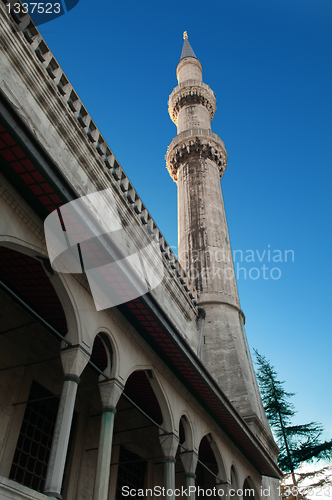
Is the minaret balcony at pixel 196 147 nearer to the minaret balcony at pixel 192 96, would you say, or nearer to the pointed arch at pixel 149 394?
the minaret balcony at pixel 192 96

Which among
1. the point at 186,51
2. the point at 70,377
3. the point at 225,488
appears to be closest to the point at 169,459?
the point at 225,488

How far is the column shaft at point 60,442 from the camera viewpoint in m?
5.43

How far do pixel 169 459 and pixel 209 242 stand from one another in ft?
38.7

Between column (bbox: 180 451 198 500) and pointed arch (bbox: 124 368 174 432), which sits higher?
pointed arch (bbox: 124 368 174 432)

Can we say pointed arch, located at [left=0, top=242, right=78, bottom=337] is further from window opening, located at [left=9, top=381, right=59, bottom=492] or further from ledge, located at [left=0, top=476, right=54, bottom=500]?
ledge, located at [left=0, top=476, right=54, bottom=500]

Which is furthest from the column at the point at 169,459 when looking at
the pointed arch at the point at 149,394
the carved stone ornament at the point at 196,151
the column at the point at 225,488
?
the carved stone ornament at the point at 196,151

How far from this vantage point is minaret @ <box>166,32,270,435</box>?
1553cm

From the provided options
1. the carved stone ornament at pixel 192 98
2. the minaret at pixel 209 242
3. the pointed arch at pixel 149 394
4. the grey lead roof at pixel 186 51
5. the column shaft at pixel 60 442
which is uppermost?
the grey lead roof at pixel 186 51

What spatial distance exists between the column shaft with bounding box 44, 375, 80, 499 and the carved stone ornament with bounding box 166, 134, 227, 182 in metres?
18.2

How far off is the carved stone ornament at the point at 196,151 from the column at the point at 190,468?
1631 centimetres

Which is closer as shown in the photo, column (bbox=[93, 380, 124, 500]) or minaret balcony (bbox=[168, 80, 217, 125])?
column (bbox=[93, 380, 124, 500])

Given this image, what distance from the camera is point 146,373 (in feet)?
29.5

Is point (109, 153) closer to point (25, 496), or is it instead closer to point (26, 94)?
point (26, 94)

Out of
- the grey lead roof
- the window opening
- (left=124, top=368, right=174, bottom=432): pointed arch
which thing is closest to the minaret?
the grey lead roof
